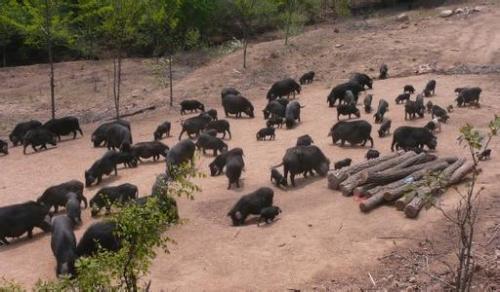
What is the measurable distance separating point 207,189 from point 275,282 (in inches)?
219

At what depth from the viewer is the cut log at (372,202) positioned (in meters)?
13.8

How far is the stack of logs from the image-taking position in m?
13.8

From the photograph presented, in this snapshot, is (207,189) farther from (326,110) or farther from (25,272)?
(326,110)

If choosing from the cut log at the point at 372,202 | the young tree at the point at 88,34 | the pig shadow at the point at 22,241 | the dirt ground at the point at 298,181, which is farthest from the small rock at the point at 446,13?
the pig shadow at the point at 22,241

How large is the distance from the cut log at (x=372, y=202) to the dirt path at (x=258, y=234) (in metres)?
0.16

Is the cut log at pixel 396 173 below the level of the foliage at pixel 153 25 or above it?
below

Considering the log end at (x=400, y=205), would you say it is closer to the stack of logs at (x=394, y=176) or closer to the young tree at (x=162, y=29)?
the stack of logs at (x=394, y=176)

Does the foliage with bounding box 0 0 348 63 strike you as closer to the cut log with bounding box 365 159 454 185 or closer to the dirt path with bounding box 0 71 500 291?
the dirt path with bounding box 0 71 500 291

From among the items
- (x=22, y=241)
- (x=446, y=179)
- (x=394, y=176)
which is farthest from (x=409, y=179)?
(x=22, y=241)

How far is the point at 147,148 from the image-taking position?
20031 millimetres

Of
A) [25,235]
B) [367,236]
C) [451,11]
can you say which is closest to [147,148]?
[25,235]

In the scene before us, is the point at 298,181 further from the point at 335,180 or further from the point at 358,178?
the point at 358,178

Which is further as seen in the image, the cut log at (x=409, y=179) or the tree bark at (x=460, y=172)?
the tree bark at (x=460, y=172)

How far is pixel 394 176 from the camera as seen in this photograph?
588 inches
